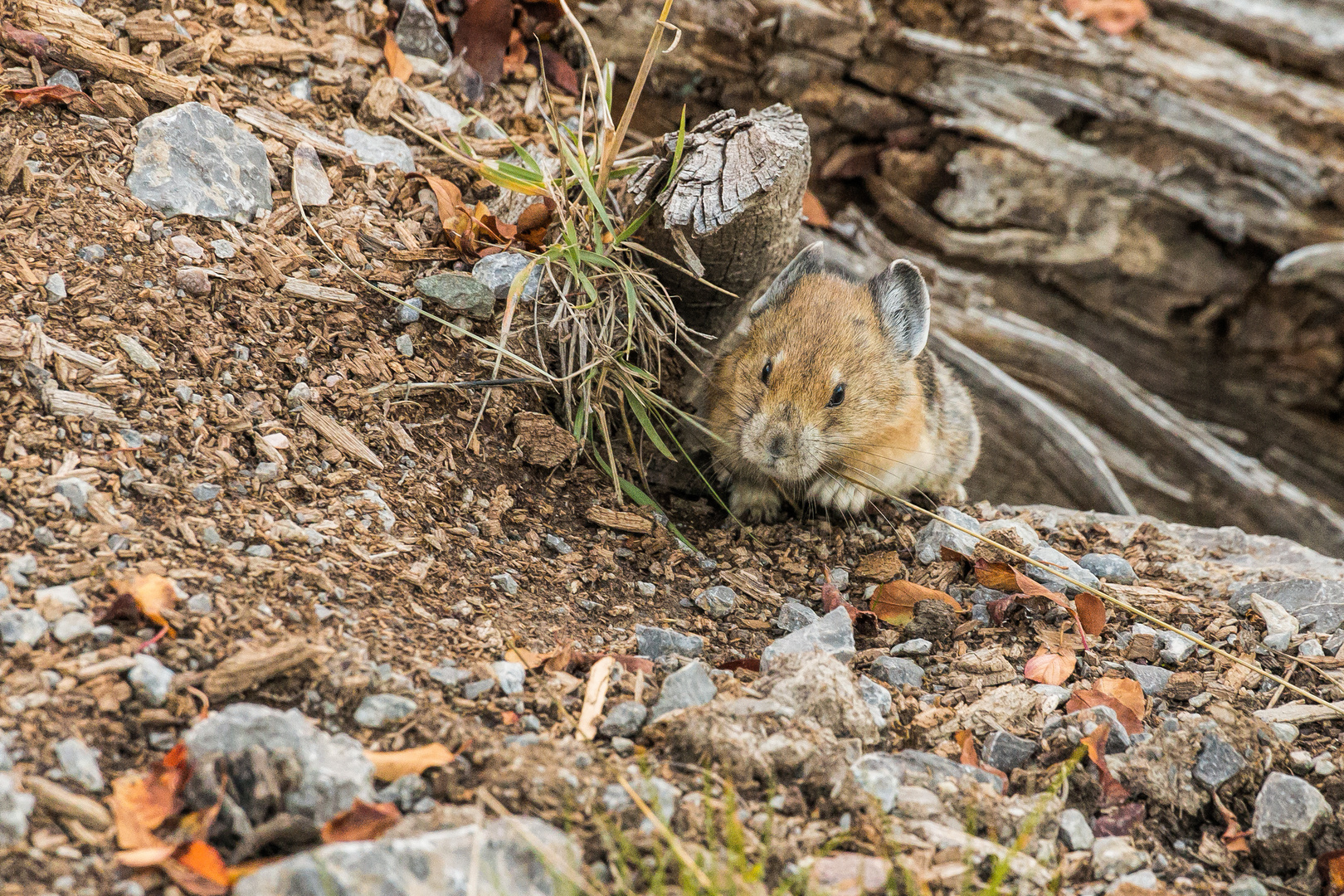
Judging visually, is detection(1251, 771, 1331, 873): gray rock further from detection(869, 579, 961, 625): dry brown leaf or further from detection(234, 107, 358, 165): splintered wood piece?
detection(234, 107, 358, 165): splintered wood piece

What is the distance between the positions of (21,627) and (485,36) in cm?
467

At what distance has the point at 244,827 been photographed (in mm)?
2617

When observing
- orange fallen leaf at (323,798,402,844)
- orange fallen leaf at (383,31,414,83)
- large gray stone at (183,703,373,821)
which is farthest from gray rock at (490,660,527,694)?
orange fallen leaf at (383,31,414,83)

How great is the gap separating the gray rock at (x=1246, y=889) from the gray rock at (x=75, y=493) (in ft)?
13.2

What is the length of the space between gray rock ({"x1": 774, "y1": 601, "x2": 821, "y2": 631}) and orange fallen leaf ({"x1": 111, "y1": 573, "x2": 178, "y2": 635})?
257 cm

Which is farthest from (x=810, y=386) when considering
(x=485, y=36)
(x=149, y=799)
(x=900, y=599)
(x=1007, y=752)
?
(x=149, y=799)

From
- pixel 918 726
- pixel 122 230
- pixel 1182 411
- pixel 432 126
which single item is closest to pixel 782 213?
pixel 432 126

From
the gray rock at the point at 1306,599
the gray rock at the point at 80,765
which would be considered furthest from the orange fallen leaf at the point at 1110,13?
the gray rock at the point at 80,765

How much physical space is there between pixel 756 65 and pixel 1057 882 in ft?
20.7

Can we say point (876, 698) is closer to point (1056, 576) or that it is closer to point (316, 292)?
point (1056, 576)

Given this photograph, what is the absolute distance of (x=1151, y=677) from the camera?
13.8 feet

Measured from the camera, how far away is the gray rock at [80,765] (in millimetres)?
2602

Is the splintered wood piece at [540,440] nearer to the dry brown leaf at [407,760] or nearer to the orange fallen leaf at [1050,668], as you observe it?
the dry brown leaf at [407,760]

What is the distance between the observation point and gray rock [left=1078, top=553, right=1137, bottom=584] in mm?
5035
